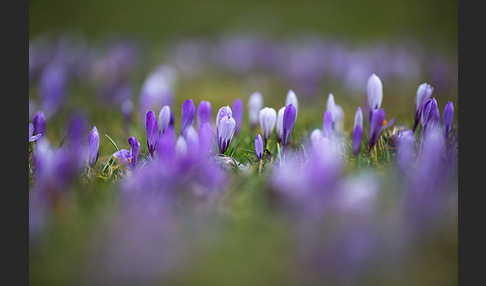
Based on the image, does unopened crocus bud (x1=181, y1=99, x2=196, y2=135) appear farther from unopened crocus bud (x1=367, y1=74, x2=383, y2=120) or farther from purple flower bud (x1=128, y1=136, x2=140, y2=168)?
unopened crocus bud (x1=367, y1=74, x2=383, y2=120)

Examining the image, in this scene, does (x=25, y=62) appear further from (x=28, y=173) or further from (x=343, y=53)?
(x=343, y=53)

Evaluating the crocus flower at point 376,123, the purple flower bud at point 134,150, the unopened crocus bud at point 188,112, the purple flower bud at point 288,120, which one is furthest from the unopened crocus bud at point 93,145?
the crocus flower at point 376,123

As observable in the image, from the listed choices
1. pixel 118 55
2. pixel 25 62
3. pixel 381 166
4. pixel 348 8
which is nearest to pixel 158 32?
pixel 118 55

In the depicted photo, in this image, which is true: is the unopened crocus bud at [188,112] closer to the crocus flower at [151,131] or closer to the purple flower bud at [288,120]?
the crocus flower at [151,131]

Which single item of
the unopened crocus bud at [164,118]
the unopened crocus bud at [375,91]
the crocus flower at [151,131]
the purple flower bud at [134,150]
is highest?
the unopened crocus bud at [375,91]

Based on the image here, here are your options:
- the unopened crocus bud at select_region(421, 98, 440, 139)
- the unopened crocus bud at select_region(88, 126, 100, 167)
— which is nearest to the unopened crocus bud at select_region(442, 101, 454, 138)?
the unopened crocus bud at select_region(421, 98, 440, 139)

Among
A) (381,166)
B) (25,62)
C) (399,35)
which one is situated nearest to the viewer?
(381,166)
